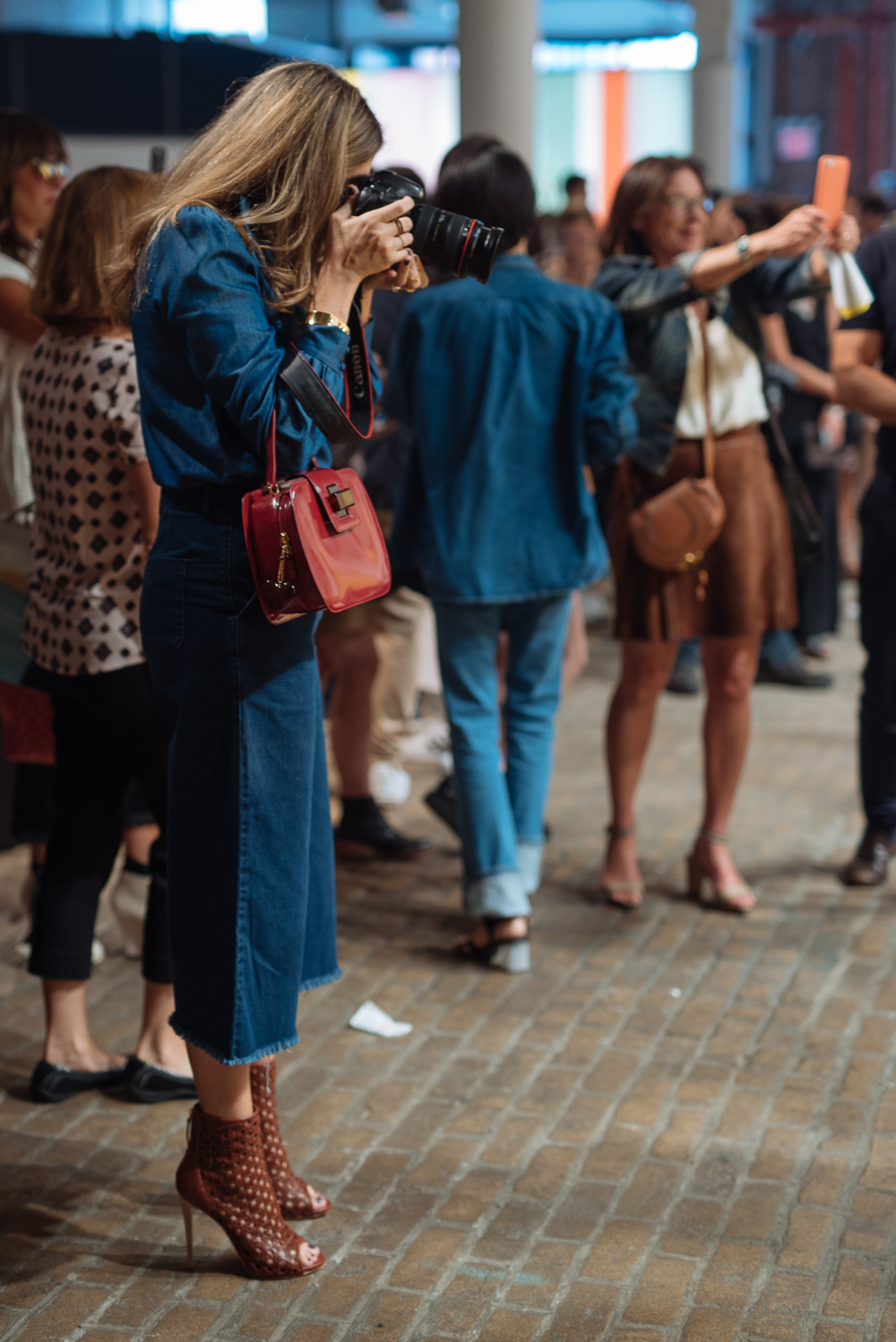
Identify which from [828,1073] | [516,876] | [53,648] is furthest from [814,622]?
[53,648]

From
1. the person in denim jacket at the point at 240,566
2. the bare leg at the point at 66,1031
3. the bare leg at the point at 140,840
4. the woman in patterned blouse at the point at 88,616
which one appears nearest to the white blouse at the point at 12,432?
the woman in patterned blouse at the point at 88,616

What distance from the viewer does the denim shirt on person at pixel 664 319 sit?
425 centimetres

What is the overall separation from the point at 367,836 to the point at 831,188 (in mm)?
2589

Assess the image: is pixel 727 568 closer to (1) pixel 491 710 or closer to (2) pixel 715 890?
(1) pixel 491 710

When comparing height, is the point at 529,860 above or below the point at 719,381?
below

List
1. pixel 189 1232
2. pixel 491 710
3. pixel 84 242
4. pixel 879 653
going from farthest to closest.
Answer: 1. pixel 879 653
2. pixel 491 710
3. pixel 84 242
4. pixel 189 1232

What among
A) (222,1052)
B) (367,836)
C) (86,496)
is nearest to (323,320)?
(86,496)

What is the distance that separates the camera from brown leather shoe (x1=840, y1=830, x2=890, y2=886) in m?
4.79

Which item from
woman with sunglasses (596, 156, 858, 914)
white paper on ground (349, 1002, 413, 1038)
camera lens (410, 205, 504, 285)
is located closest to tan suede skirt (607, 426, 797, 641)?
woman with sunglasses (596, 156, 858, 914)

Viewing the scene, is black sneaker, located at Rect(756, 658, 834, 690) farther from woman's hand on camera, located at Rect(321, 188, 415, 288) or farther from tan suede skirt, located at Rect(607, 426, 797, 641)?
woman's hand on camera, located at Rect(321, 188, 415, 288)

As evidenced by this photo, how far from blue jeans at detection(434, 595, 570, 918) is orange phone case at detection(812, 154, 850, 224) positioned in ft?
4.21

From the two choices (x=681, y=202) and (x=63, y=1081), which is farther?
(x=681, y=202)

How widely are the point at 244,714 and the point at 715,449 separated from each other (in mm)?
2382

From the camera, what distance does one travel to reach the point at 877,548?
4.62 meters
